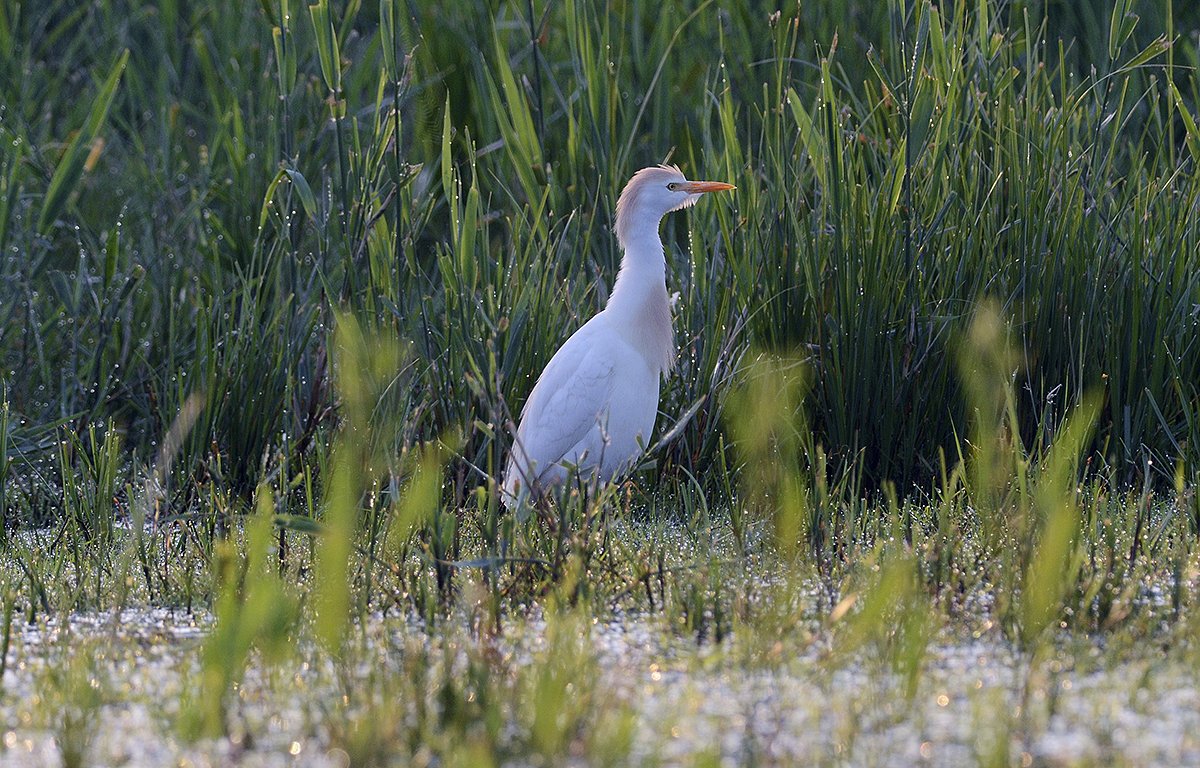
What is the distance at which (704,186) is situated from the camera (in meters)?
3.61

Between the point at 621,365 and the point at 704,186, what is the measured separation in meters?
0.49

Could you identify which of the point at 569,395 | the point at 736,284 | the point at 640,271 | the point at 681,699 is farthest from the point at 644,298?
the point at 681,699

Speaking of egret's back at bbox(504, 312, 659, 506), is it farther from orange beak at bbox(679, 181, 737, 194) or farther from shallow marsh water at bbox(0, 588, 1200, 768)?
shallow marsh water at bbox(0, 588, 1200, 768)

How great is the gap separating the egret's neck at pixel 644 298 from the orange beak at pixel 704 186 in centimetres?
12

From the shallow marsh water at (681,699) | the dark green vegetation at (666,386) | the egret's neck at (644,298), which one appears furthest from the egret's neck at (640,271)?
the shallow marsh water at (681,699)

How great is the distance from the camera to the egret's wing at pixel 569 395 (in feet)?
11.4

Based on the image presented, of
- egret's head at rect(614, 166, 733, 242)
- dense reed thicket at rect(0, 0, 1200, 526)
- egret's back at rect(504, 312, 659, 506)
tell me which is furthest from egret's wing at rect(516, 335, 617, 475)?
egret's head at rect(614, 166, 733, 242)

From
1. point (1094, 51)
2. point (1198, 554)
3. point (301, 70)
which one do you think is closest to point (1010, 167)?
point (1198, 554)

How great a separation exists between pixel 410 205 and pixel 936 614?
1903 mm

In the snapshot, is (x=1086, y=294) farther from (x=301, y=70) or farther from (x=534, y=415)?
(x=301, y=70)

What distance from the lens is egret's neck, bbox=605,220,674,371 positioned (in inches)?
142

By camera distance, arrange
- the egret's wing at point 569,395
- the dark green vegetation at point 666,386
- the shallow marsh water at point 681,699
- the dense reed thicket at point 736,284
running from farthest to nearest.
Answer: the egret's wing at point 569,395
the dense reed thicket at point 736,284
the dark green vegetation at point 666,386
the shallow marsh water at point 681,699

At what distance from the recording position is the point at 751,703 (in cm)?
192

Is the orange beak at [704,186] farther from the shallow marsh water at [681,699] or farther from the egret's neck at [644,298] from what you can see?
the shallow marsh water at [681,699]
